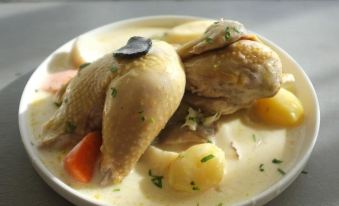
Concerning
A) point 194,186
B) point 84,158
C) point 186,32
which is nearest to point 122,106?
point 84,158

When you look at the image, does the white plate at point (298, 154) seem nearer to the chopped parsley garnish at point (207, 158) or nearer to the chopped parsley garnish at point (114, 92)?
the chopped parsley garnish at point (207, 158)

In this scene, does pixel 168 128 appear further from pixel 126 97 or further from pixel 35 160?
pixel 35 160

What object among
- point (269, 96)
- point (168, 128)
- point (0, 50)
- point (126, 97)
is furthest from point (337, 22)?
point (0, 50)

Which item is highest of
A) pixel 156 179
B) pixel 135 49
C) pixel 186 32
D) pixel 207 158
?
pixel 135 49

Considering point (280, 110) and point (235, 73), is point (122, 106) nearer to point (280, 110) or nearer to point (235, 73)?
point (235, 73)

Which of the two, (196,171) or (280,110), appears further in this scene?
(280,110)

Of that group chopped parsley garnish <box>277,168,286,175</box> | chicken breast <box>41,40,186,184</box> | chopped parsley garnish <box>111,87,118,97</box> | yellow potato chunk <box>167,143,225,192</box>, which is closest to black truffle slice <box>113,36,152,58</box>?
chicken breast <box>41,40,186,184</box>

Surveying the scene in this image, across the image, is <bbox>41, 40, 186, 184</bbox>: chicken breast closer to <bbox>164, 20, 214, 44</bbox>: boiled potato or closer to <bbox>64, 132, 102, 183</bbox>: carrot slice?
<bbox>64, 132, 102, 183</bbox>: carrot slice
